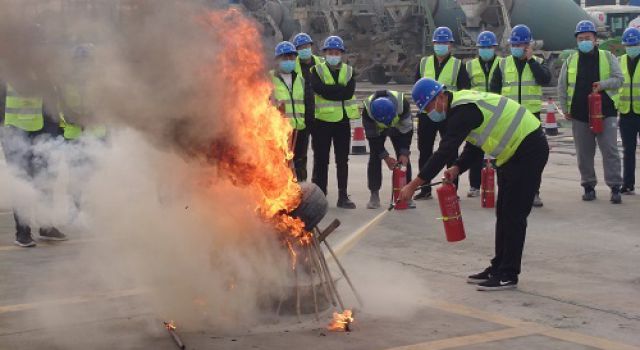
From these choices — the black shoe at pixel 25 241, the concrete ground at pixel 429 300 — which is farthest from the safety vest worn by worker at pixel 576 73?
the black shoe at pixel 25 241

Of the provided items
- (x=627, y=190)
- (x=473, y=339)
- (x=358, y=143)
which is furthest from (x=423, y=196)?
(x=473, y=339)

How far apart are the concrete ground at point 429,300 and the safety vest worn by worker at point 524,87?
1.75 metres

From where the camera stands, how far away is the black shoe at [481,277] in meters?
8.59

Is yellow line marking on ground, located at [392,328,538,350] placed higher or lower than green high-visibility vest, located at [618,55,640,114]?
lower

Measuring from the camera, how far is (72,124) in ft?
33.5

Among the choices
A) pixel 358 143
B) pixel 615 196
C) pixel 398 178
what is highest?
pixel 398 178

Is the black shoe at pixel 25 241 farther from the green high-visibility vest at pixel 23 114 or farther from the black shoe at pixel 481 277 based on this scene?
the black shoe at pixel 481 277

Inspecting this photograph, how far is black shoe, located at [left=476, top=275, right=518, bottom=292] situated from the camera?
8.34 metres

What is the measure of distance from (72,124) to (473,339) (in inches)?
195

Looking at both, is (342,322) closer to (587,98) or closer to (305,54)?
(587,98)

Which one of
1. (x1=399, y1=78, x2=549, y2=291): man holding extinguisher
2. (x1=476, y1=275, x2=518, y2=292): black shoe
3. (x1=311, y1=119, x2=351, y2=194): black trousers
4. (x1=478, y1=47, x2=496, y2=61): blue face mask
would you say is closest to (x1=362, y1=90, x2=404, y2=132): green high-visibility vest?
(x1=311, y1=119, x2=351, y2=194): black trousers

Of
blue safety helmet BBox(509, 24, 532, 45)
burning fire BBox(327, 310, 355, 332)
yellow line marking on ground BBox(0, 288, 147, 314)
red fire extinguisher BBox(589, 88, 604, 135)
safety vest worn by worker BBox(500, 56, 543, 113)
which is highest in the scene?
blue safety helmet BBox(509, 24, 532, 45)

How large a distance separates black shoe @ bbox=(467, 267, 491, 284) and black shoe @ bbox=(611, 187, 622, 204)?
437cm

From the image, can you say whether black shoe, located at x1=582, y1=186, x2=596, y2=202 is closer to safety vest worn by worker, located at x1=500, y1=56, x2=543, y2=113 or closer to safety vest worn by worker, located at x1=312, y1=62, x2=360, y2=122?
safety vest worn by worker, located at x1=500, y1=56, x2=543, y2=113
